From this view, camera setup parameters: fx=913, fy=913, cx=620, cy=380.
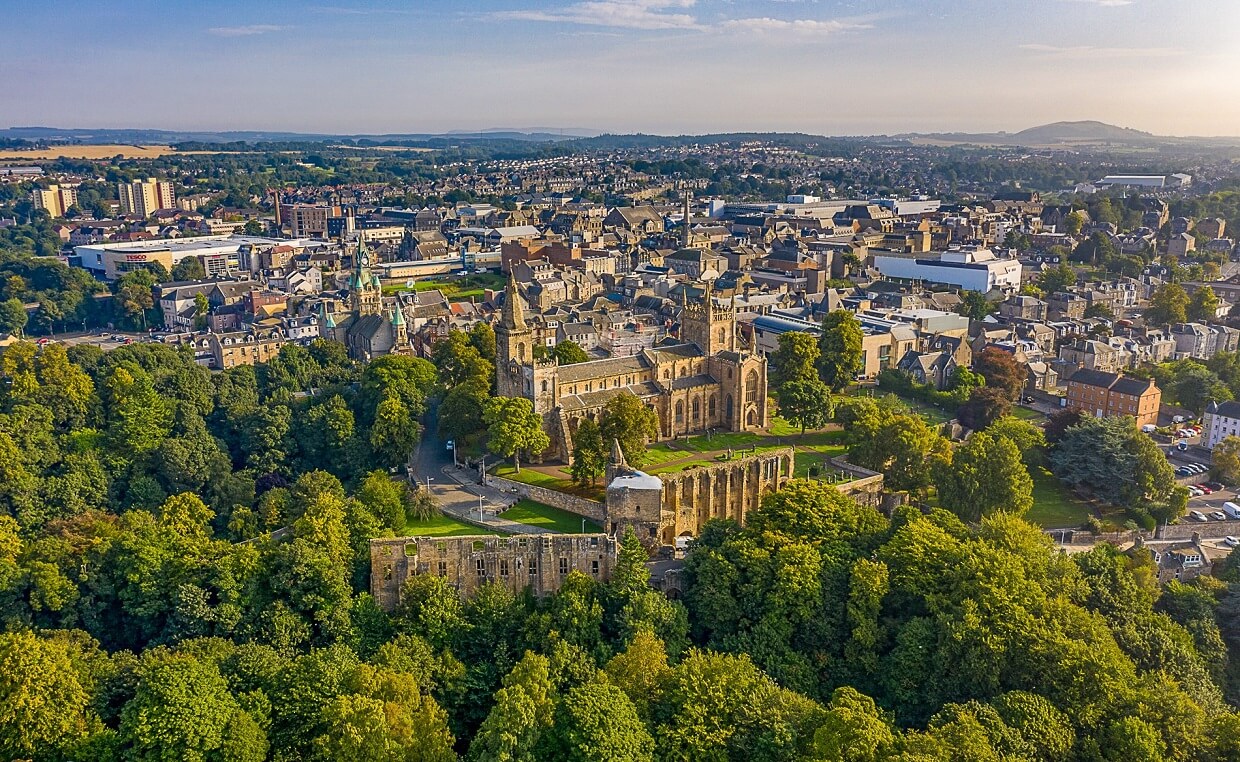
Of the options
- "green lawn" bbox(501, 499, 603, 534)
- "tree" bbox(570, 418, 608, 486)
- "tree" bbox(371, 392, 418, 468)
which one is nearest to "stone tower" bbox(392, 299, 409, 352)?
"tree" bbox(371, 392, 418, 468)

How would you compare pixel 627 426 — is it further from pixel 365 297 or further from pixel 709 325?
pixel 365 297

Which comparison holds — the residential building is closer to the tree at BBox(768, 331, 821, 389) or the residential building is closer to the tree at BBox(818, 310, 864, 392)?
the tree at BBox(818, 310, 864, 392)

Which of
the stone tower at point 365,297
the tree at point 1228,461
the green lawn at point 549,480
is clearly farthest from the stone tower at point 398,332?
the tree at point 1228,461

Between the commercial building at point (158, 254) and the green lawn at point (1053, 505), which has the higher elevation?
the commercial building at point (158, 254)

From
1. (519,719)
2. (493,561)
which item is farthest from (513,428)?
(519,719)

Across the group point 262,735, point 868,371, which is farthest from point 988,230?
point 262,735

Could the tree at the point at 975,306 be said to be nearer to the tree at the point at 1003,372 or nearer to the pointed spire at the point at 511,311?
the tree at the point at 1003,372
